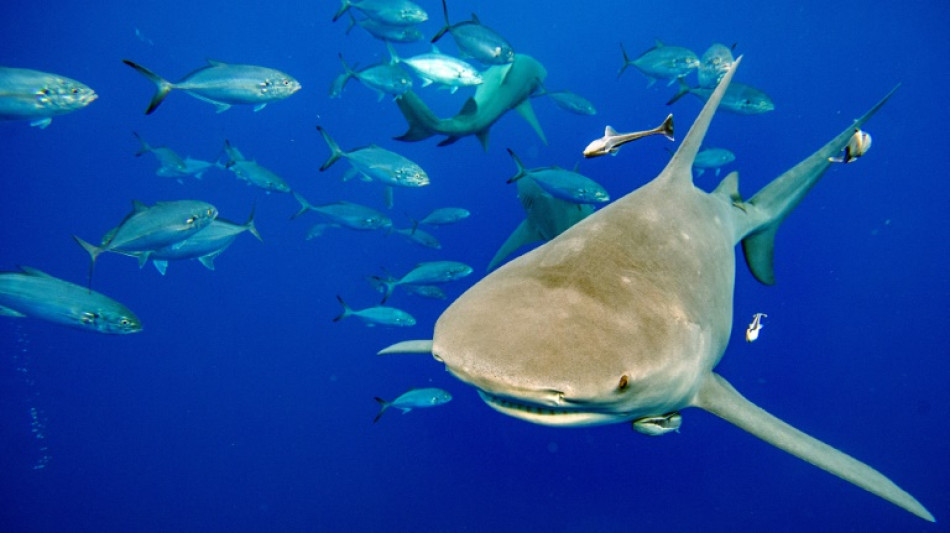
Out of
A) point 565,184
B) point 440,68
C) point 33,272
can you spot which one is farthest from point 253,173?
point 565,184

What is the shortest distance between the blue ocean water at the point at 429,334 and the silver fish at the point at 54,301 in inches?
436

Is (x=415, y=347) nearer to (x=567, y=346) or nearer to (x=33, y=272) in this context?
(x=567, y=346)

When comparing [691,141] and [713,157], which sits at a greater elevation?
[691,141]

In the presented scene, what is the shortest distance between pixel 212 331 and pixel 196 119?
11.9 metres

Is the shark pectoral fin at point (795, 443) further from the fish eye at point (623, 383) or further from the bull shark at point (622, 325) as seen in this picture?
the fish eye at point (623, 383)

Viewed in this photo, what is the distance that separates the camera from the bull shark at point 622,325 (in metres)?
1.51

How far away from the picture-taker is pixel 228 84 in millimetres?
5328

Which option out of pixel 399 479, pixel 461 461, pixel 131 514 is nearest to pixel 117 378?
pixel 131 514

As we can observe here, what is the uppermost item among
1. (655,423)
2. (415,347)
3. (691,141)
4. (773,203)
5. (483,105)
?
(691,141)

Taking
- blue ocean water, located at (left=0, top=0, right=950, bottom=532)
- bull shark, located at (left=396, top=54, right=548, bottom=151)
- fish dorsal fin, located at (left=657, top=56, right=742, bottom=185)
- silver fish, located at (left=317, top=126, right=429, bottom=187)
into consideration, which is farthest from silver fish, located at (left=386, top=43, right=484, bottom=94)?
blue ocean water, located at (left=0, top=0, right=950, bottom=532)

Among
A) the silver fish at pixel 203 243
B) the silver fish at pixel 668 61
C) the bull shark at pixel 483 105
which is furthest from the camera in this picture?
the silver fish at pixel 668 61

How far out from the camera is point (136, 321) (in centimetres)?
444

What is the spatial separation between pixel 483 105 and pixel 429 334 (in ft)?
37.1

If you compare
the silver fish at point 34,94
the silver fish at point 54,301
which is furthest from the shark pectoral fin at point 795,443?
the silver fish at point 34,94
